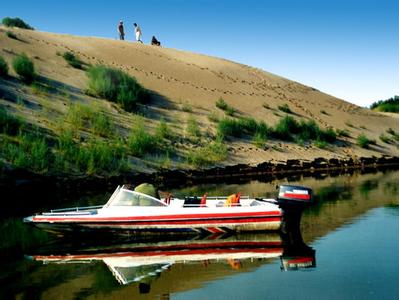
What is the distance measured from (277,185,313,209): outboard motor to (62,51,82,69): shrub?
146 ft

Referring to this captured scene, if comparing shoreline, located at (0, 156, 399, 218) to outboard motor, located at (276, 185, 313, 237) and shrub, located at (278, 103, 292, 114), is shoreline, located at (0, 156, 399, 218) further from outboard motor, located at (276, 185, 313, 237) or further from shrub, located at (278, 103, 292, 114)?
shrub, located at (278, 103, 292, 114)

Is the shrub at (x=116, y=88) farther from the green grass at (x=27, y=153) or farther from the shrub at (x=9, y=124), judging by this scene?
the green grass at (x=27, y=153)

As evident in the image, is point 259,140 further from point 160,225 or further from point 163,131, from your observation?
point 160,225

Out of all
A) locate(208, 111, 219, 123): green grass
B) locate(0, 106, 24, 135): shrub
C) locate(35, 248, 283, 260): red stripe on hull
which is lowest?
locate(35, 248, 283, 260): red stripe on hull

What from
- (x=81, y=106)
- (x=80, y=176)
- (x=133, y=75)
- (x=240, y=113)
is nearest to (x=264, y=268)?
(x=80, y=176)

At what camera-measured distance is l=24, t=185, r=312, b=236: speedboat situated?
19406mm

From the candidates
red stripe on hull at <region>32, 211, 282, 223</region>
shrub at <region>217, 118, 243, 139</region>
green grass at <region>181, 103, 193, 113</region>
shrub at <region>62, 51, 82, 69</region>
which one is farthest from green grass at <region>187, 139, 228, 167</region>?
red stripe on hull at <region>32, 211, 282, 223</region>

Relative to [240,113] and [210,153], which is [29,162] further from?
[240,113]

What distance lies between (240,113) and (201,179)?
21919 millimetres

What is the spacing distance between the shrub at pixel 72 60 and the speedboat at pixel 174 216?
41965 millimetres

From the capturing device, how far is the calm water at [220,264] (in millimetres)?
13578

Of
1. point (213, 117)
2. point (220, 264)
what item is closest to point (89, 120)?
point (213, 117)

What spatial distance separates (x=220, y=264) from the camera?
16.1 m

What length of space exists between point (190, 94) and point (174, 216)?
4327 centimetres
